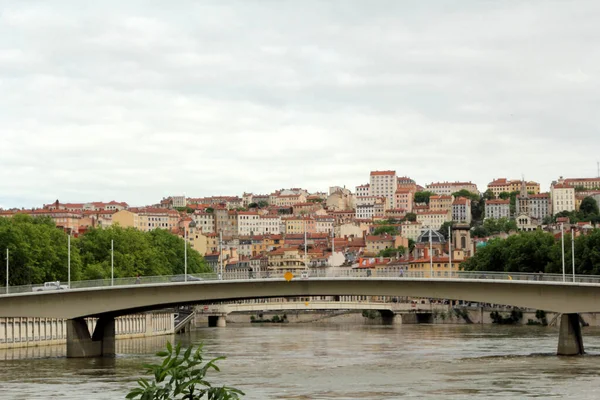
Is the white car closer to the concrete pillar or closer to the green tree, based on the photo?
the green tree

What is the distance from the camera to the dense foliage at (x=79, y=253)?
82.7 meters

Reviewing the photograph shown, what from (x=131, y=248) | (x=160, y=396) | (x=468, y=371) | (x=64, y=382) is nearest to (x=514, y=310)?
(x=131, y=248)

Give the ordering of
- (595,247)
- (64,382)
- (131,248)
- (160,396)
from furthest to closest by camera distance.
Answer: (131,248)
(595,247)
(64,382)
(160,396)

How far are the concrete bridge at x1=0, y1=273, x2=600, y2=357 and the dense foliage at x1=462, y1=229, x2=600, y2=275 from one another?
34.3 metres

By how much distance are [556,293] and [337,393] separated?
1695 centimetres

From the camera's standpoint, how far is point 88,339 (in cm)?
6469

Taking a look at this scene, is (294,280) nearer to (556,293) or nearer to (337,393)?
(556,293)

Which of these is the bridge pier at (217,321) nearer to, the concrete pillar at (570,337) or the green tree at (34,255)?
the green tree at (34,255)

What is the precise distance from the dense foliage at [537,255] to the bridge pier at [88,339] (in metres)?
38.7

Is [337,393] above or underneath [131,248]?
underneath

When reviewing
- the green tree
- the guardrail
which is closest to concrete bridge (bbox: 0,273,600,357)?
the guardrail

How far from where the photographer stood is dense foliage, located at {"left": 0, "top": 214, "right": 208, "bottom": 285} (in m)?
82.7

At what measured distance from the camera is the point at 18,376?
Result: 5284 cm

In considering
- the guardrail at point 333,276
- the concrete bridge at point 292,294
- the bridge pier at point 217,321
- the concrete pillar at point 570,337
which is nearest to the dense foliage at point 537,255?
the bridge pier at point 217,321
